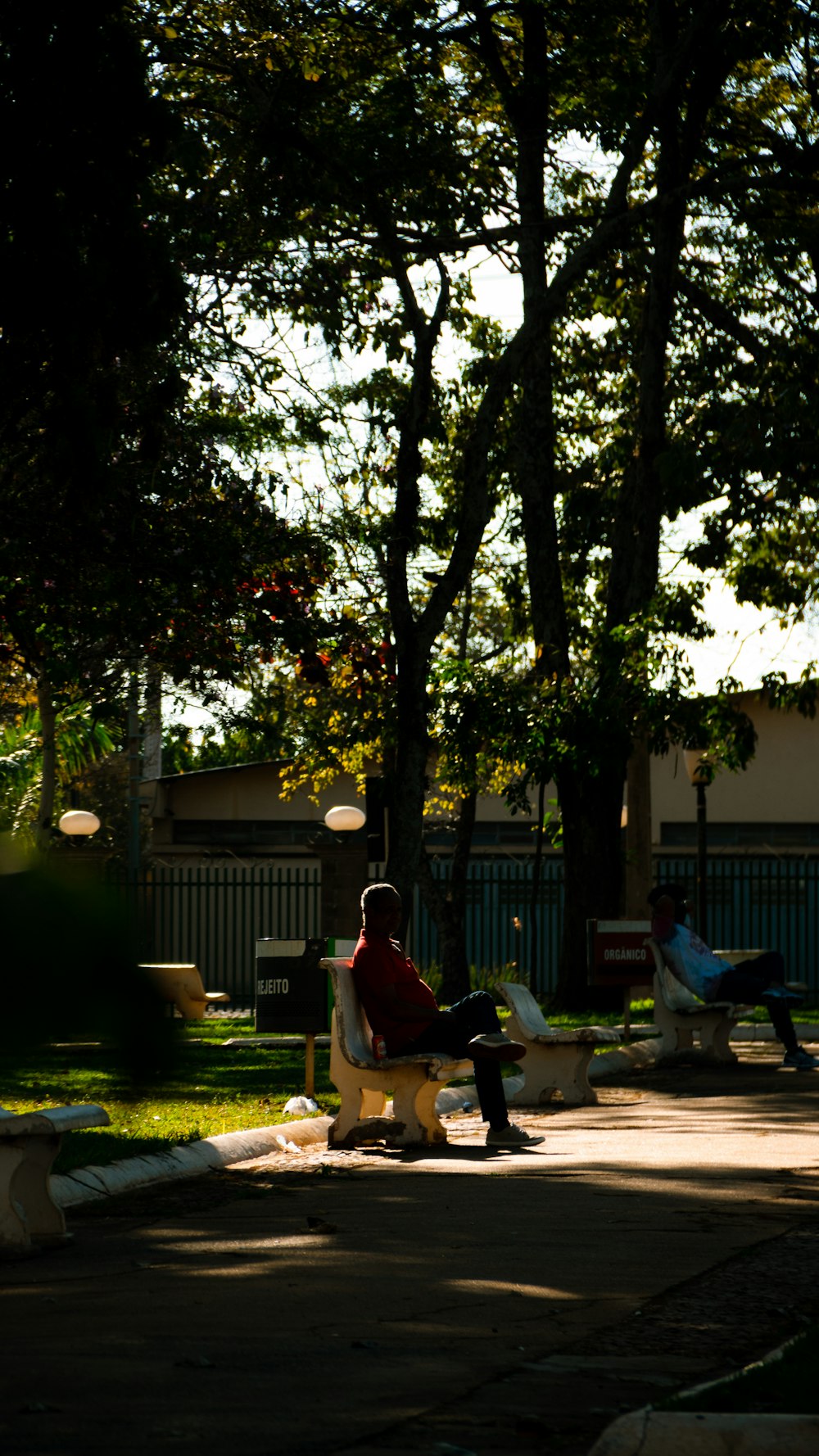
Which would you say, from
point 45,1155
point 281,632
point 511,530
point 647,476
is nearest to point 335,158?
point 281,632

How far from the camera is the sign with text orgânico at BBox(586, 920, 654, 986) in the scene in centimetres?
1711

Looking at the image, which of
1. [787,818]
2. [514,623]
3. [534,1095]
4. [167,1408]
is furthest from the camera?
[787,818]

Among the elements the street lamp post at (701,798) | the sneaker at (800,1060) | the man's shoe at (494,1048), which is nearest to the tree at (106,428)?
the man's shoe at (494,1048)

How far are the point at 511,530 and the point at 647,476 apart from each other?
5520 mm

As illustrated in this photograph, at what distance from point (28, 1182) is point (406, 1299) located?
71.8 inches

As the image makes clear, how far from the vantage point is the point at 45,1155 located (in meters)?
6.59

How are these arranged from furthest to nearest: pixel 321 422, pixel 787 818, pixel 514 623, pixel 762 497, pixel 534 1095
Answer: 1. pixel 787 818
2. pixel 514 623
3. pixel 762 497
4. pixel 321 422
5. pixel 534 1095

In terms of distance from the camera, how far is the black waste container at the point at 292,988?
1124cm

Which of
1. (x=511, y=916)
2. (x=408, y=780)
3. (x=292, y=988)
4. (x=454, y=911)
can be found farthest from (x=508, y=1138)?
(x=511, y=916)

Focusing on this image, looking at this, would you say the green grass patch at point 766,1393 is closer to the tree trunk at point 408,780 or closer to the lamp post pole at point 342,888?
the tree trunk at point 408,780

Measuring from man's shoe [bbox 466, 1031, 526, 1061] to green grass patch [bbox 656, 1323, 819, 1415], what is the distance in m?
5.67

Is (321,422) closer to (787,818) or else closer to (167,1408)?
(167,1408)

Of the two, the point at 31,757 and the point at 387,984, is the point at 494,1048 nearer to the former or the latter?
the point at 387,984

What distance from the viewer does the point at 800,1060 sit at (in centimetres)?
1452
